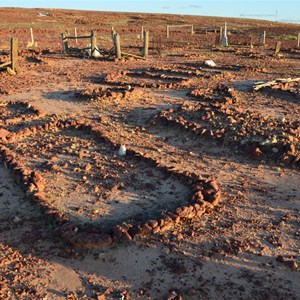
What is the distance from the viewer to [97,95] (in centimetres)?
1369

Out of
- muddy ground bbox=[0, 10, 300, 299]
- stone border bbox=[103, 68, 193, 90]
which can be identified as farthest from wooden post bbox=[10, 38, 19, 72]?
stone border bbox=[103, 68, 193, 90]

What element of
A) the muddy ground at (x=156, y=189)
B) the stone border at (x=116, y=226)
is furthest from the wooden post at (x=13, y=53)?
the stone border at (x=116, y=226)

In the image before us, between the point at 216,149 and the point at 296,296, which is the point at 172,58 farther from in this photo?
the point at 296,296

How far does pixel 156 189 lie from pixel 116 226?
5.72 ft

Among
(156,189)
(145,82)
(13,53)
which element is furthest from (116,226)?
(13,53)

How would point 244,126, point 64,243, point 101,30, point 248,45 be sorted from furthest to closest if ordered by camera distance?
1. point 101,30
2. point 248,45
3. point 244,126
4. point 64,243

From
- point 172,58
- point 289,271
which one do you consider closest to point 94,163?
point 289,271

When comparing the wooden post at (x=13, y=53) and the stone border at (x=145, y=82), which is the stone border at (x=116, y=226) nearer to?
the stone border at (x=145, y=82)

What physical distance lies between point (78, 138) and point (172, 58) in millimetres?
14293

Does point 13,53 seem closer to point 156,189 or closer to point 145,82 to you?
point 145,82

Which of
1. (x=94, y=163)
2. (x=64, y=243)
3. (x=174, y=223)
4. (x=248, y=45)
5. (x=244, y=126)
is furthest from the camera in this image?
(x=248, y=45)

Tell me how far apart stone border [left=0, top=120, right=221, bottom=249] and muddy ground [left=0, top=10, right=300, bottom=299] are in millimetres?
83

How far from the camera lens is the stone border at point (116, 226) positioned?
20.0 feet

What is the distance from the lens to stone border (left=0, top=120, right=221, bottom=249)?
20.0ft
